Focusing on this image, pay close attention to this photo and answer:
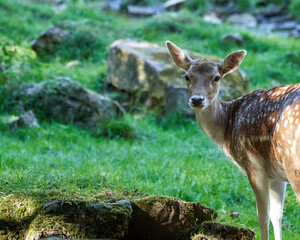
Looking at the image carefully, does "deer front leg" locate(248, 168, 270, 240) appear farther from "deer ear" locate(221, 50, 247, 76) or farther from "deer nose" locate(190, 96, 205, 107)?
"deer ear" locate(221, 50, 247, 76)

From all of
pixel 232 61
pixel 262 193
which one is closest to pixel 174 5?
pixel 232 61

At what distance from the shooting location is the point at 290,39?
54.8 ft

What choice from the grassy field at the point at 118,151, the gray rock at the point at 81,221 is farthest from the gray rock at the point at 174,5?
the gray rock at the point at 81,221

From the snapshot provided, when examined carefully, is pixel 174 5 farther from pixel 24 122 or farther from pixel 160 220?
pixel 160 220

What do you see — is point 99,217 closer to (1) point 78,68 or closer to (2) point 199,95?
(2) point 199,95

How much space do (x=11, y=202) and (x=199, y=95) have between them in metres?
2.18

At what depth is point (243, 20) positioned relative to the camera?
69.8 ft

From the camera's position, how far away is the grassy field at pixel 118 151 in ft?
15.8

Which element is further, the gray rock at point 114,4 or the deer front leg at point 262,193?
the gray rock at point 114,4

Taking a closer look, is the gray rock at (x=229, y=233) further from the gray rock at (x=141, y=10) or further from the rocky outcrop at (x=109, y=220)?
the gray rock at (x=141, y=10)

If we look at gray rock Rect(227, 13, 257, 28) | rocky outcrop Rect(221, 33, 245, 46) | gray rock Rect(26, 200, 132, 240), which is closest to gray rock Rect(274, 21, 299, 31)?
gray rock Rect(227, 13, 257, 28)

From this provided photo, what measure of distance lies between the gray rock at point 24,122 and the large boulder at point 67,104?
0.58 m

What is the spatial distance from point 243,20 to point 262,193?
59.5 feet

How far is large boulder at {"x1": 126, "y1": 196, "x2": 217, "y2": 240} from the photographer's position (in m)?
3.85
